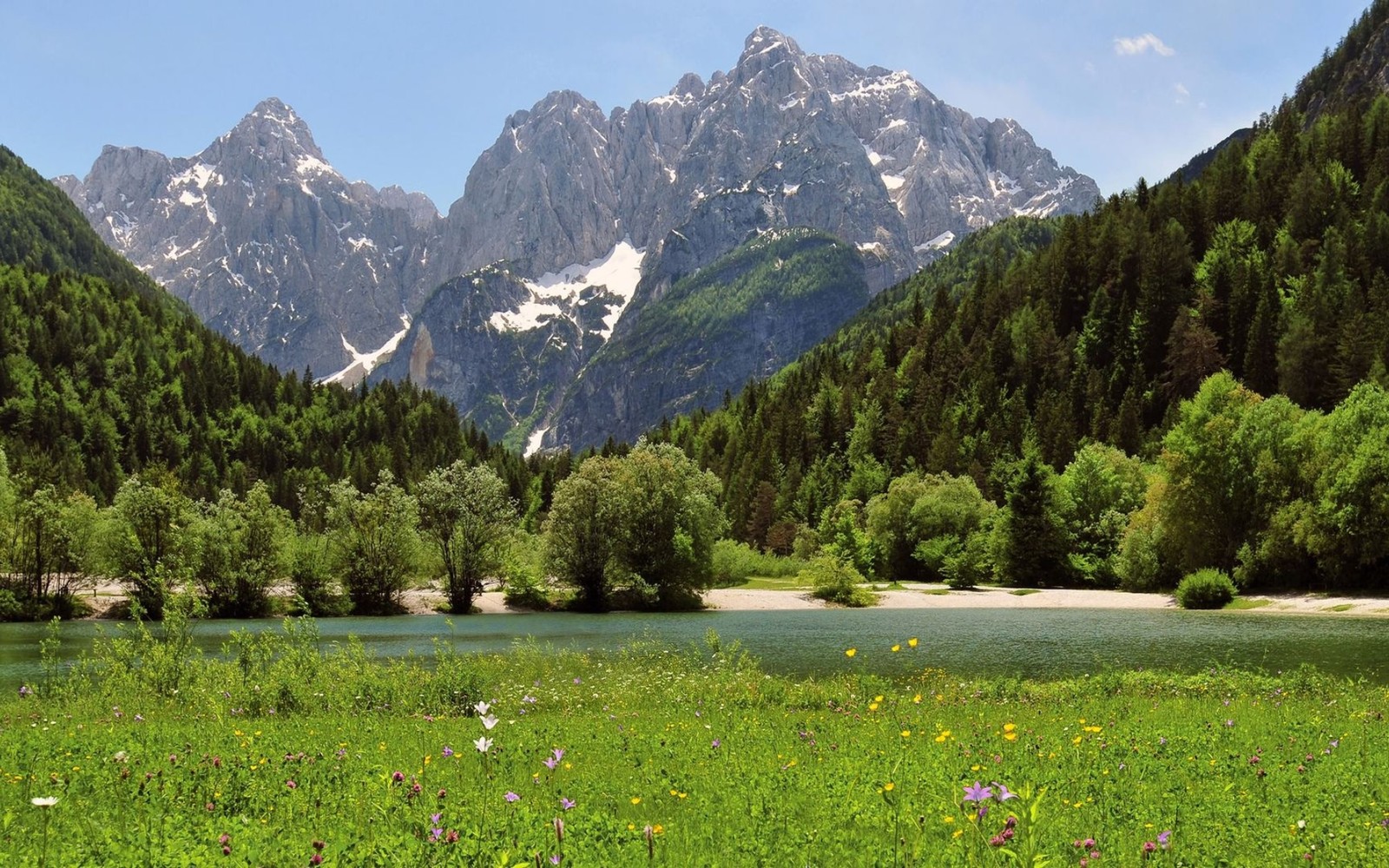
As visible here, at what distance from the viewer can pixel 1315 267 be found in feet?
378

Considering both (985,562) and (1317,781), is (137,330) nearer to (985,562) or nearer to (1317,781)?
(985,562)

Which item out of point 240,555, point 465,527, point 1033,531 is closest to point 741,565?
point 1033,531

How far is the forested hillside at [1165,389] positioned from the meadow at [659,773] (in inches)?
2117

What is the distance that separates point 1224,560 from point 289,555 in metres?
73.7

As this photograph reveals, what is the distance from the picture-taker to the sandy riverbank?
60.0 metres

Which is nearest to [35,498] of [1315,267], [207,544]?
[207,544]

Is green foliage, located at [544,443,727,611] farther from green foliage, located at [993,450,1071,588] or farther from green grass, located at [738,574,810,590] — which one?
green foliage, located at [993,450,1071,588]

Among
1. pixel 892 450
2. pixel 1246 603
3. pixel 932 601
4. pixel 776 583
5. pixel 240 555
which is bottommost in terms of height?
pixel 932 601

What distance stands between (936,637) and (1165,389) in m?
91.4

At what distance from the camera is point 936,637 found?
144 ft

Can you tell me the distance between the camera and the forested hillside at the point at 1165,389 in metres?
67.2

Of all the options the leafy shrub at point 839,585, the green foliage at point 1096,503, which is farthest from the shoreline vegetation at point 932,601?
the green foliage at point 1096,503

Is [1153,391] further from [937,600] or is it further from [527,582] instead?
[527,582]

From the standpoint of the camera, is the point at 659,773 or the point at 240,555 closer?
the point at 659,773
